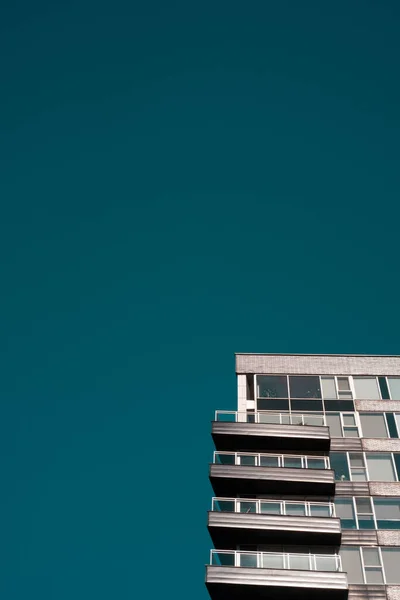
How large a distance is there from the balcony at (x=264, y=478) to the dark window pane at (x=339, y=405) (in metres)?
3.91

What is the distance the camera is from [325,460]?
125ft

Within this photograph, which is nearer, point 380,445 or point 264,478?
point 264,478

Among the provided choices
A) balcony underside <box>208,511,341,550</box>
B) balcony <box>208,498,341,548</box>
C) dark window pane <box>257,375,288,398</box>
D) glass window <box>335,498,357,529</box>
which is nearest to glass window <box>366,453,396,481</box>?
glass window <box>335,498,357,529</box>

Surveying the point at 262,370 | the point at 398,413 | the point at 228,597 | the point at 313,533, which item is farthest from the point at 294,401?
the point at 228,597

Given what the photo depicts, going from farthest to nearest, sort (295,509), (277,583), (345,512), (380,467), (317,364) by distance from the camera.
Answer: (317,364) → (380,467) → (345,512) → (295,509) → (277,583)

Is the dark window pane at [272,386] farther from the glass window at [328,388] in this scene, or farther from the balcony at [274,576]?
the balcony at [274,576]

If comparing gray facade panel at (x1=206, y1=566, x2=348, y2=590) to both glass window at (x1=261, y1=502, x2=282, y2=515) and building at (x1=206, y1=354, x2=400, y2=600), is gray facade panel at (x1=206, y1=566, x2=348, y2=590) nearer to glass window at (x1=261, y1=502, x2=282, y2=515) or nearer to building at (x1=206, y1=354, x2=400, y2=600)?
building at (x1=206, y1=354, x2=400, y2=600)

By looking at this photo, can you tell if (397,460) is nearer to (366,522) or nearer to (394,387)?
(366,522)

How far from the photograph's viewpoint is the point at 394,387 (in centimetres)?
4156

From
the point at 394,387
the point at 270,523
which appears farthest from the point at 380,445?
the point at 270,523

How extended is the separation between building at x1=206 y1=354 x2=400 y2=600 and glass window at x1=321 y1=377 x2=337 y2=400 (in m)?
0.06

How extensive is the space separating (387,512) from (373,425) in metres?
4.75

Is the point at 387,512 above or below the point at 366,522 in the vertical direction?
above

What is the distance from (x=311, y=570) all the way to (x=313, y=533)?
71.1 inches
